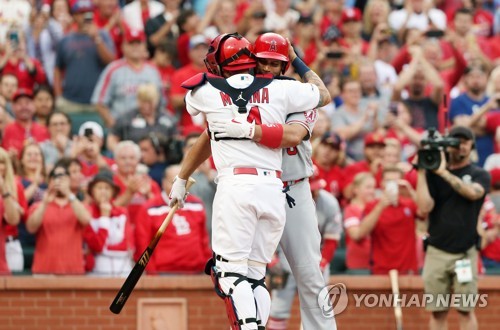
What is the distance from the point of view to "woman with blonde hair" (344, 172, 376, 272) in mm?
Answer: 12633

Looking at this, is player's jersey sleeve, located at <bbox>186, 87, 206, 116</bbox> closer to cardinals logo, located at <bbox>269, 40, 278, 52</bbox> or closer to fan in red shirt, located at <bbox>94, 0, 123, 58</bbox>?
cardinals logo, located at <bbox>269, 40, 278, 52</bbox>

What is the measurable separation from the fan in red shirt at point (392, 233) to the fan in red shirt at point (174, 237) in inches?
66.0

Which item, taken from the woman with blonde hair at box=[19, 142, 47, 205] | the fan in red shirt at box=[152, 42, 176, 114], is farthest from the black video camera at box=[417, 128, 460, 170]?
the fan in red shirt at box=[152, 42, 176, 114]

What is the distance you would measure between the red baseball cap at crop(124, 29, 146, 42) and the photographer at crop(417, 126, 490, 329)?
5.39 meters

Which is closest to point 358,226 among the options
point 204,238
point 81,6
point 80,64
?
point 204,238

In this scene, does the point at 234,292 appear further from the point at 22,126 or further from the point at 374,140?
the point at 22,126

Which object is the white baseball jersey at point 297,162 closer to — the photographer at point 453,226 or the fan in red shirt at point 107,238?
the photographer at point 453,226

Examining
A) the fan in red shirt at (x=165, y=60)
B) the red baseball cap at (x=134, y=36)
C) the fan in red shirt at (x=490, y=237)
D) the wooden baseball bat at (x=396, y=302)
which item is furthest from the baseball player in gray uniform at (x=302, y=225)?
the fan in red shirt at (x=165, y=60)

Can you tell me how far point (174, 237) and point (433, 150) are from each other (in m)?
2.88

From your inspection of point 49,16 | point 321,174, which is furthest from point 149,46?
point 321,174

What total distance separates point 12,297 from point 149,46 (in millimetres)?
5765

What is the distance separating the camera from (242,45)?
8375mm

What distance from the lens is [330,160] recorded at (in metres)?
13.7

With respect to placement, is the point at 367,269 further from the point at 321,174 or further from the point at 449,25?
the point at 449,25
